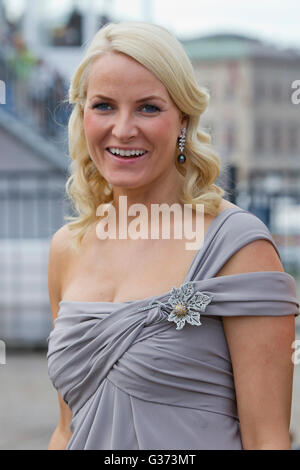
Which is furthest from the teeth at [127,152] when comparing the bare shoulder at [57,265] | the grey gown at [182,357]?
the bare shoulder at [57,265]

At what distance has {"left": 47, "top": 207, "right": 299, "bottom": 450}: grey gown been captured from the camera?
1613 millimetres

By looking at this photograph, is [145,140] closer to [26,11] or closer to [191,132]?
[191,132]

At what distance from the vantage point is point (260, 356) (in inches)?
62.7

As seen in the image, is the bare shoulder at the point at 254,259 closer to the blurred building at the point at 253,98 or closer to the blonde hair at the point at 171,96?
the blonde hair at the point at 171,96

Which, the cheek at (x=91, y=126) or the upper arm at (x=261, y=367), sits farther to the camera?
the cheek at (x=91, y=126)

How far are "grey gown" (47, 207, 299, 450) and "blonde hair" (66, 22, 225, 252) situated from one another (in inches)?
7.1

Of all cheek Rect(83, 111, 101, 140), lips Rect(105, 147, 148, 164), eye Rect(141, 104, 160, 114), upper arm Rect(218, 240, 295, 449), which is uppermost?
eye Rect(141, 104, 160, 114)

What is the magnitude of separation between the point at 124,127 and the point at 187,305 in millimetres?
411

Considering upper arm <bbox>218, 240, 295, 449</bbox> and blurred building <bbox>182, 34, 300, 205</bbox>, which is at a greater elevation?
blurred building <bbox>182, 34, 300, 205</bbox>

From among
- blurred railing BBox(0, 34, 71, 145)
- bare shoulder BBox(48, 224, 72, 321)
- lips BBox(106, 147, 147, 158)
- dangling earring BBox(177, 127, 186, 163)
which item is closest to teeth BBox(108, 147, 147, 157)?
lips BBox(106, 147, 147, 158)

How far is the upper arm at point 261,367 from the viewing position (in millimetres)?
1589

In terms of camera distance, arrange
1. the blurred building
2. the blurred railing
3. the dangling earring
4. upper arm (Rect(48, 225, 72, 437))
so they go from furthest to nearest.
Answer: the blurred building → the blurred railing → upper arm (Rect(48, 225, 72, 437)) → the dangling earring

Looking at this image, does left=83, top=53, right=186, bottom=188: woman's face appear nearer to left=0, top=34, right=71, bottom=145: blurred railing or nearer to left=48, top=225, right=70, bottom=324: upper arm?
left=48, top=225, right=70, bottom=324: upper arm

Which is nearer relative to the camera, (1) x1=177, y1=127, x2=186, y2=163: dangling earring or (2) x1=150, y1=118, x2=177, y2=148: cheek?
(2) x1=150, y1=118, x2=177, y2=148: cheek
